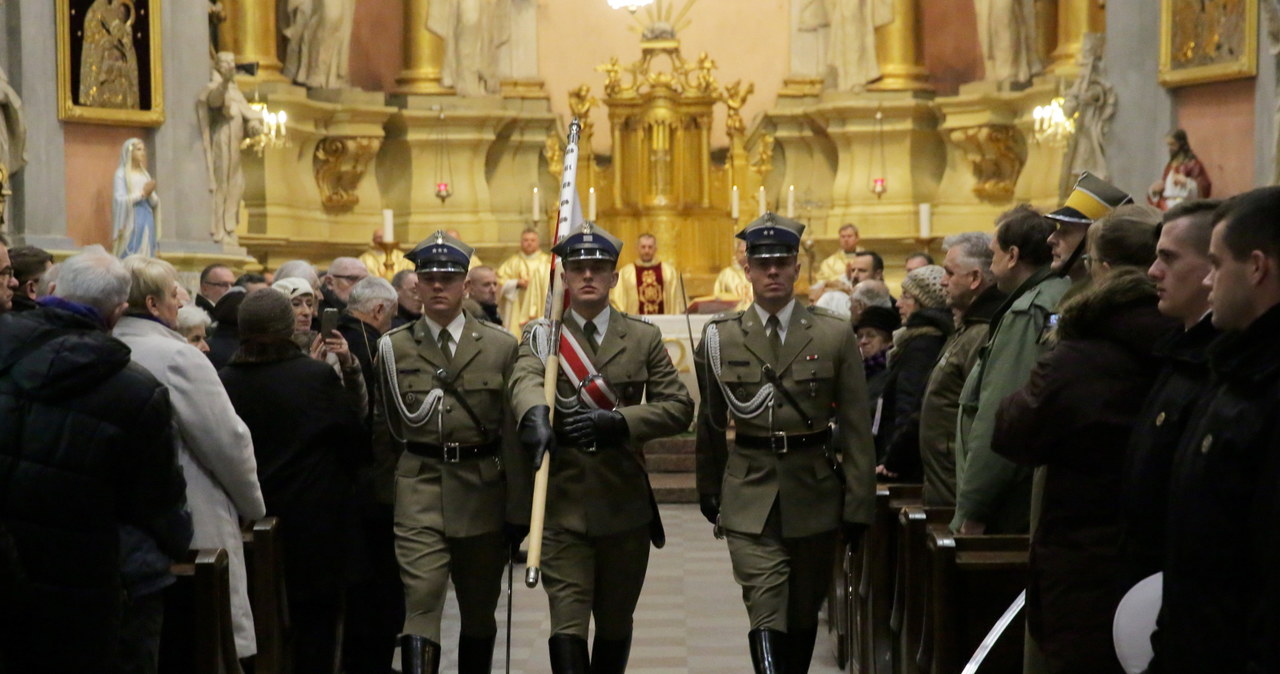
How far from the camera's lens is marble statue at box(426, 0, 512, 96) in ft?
60.5

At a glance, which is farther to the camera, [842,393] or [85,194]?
[85,194]

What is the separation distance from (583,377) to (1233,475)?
3018 millimetres

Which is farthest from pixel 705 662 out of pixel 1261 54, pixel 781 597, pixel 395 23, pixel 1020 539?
pixel 395 23

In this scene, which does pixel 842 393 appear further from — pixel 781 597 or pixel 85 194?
pixel 85 194

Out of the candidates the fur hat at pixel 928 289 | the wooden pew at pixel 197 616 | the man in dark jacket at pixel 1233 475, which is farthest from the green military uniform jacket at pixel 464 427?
the man in dark jacket at pixel 1233 475

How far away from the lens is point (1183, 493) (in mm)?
3141

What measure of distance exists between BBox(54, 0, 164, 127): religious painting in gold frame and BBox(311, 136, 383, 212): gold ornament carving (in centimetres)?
440

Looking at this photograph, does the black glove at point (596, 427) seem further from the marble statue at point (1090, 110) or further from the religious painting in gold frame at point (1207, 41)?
the marble statue at point (1090, 110)

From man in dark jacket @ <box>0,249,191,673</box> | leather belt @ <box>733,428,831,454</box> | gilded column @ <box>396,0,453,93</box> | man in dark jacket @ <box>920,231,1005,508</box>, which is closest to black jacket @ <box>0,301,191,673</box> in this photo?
man in dark jacket @ <box>0,249,191,673</box>

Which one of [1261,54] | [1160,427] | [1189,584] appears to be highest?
[1261,54]

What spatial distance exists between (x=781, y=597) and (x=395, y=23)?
14549 millimetres

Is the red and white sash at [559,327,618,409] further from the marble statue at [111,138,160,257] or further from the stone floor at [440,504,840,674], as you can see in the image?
the marble statue at [111,138,160,257]

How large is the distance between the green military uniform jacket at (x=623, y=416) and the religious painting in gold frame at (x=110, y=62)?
319 inches

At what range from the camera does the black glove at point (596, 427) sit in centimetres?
553
